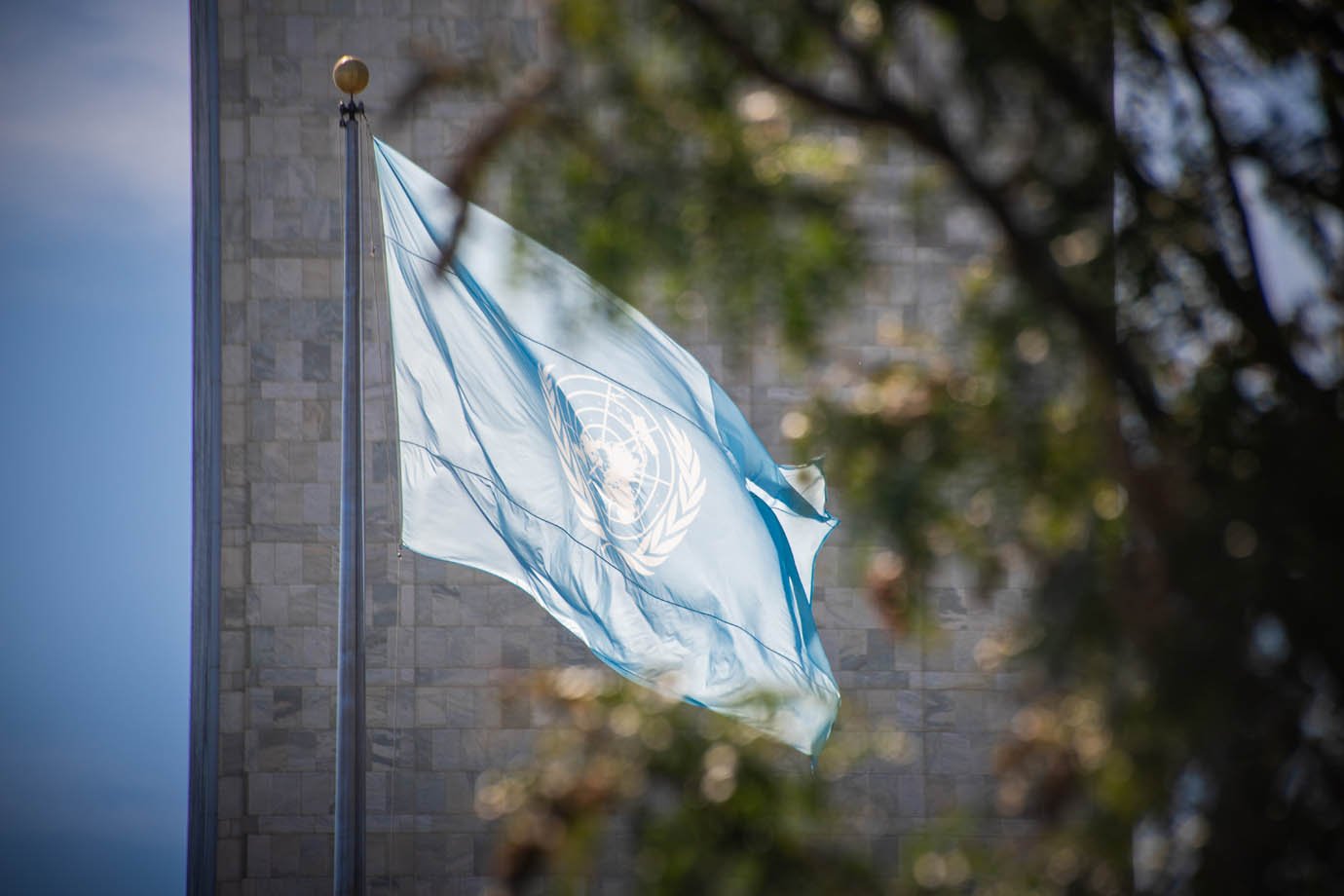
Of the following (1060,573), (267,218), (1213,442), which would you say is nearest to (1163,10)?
(1213,442)

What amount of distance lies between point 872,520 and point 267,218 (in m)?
8.36

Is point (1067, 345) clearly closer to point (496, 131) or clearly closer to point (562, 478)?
point (496, 131)

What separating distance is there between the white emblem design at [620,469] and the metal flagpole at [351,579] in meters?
0.85

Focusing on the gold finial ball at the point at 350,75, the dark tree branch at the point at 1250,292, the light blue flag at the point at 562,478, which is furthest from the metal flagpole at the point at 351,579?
the dark tree branch at the point at 1250,292

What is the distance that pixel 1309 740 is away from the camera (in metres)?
2.24

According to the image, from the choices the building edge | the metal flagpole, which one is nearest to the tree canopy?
the metal flagpole

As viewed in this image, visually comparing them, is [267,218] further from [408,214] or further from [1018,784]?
[1018,784]

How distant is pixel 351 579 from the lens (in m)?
5.56

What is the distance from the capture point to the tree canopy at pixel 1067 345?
2.15 m

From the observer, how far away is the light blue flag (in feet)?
18.6

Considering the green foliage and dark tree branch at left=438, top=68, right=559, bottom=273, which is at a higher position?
dark tree branch at left=438, top=68, right=559, bottom=273

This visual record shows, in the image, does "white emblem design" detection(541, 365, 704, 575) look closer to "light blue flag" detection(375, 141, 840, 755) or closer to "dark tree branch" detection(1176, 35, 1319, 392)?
"light blue flag" detection(375, 141, 840, 755)

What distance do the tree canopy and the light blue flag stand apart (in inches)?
126

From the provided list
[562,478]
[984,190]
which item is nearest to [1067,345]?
[984,190]
